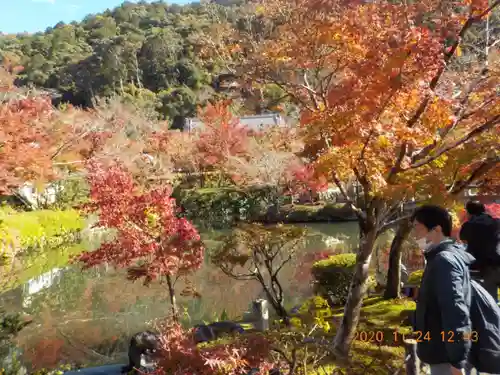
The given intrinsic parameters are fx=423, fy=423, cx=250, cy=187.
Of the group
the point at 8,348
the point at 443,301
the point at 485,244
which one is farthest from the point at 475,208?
the point at 8,348

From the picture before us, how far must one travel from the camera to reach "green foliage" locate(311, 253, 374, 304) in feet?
20.2

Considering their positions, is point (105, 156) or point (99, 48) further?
point (99, 48)

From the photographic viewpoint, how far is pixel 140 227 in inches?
193

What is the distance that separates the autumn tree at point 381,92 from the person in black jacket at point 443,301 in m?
1.12

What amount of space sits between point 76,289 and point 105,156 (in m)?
6.74

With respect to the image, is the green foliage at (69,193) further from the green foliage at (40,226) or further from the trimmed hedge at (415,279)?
the trimmed hedge at (415,279)

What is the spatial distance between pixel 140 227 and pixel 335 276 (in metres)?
2.97

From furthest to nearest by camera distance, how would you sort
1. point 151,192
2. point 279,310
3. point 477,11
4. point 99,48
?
point 99,48 → point 279,310 → point 151,192 → point 477,11

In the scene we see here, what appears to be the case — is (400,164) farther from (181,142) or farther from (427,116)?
(181,142)

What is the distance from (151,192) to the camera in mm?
4980

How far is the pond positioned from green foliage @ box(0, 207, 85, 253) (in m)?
1.57

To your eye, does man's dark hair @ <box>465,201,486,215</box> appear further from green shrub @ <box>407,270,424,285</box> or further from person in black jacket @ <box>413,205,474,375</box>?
green shrub @ <box>407,270,424,285</box>

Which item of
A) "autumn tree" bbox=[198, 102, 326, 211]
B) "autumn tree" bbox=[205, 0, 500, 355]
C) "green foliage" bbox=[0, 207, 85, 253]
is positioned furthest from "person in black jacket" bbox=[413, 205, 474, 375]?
"autumn tree" bbox=[198, 102, 326, 211]

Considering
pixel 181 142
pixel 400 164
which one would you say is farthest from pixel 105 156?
pixel 400 164
